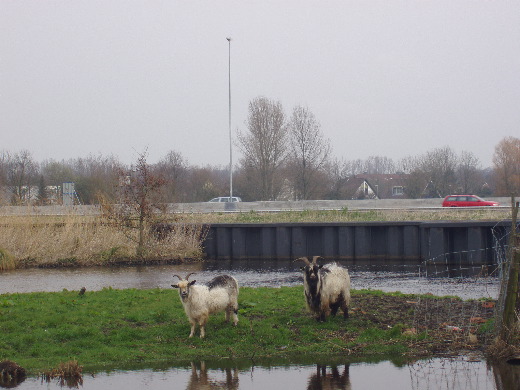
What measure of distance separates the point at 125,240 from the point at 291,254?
819 centimetres

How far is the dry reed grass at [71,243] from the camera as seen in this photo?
3061 cm

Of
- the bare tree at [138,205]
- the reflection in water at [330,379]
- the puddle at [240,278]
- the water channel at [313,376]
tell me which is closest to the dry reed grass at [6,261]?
the puddle at [240,278]

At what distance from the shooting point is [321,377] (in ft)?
33.0

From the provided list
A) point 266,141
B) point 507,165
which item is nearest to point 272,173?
point 266,141

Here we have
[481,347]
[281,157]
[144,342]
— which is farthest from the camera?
[281,157]

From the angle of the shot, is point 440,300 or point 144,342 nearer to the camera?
point 144,342

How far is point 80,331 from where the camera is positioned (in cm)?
1240

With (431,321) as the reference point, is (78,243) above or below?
above

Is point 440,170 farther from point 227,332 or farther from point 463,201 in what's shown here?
point 227,332

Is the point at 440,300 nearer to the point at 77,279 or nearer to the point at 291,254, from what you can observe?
the point at 77,279

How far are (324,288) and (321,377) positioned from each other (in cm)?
310

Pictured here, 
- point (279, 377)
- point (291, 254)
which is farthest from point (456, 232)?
point (279, 377)

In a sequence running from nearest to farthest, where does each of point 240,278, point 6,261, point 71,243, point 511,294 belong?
point 511,294 → point 240,278 → point 6,261 → point 71,243

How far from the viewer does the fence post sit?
10.5 meters
